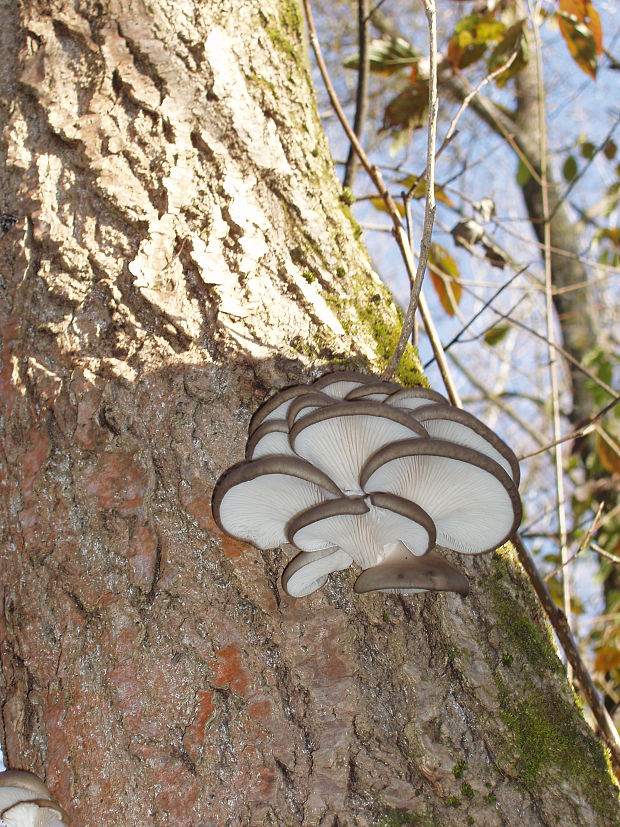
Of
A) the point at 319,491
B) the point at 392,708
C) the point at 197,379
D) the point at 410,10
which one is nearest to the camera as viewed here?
the point at 392,708

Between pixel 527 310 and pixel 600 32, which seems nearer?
pixel 600 32

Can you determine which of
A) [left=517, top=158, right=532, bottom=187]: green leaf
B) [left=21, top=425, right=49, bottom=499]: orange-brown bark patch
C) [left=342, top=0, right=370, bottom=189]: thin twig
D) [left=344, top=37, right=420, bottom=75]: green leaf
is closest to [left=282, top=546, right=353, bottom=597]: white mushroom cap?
[left=21, top=425, right=49, bottom=499]: orange-brown bark patch

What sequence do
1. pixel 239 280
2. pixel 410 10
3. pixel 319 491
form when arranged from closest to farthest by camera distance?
1. pixel 319 491
2. pixel 239 280
3. pixel 410 10

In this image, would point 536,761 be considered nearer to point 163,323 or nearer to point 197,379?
point 197,379

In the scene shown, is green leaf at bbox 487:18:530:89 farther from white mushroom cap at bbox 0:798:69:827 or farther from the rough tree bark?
white mushroom cap at bbox 0:798:69:827

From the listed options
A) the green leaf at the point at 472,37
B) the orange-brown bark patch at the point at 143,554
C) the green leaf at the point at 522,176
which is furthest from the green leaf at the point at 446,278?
the orange-brown bark patch at the point at 143,554

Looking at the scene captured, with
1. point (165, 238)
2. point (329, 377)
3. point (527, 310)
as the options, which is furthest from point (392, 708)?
point (527, 310)
